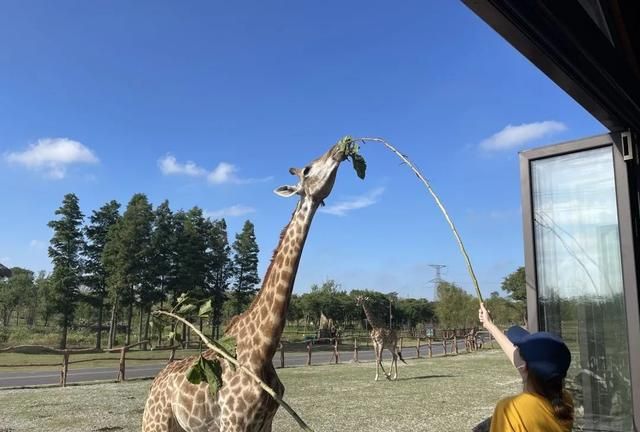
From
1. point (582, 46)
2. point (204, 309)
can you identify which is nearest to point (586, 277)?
point (582, 46)

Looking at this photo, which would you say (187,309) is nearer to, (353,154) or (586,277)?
(353,154)

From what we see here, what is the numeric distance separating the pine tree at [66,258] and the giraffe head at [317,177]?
26476 mm

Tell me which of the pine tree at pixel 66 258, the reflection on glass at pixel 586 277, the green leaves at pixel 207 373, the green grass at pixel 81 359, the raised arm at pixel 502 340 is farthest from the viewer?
the pine tree at pixel 66 258

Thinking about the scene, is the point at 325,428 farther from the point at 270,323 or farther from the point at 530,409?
the point at 530,409

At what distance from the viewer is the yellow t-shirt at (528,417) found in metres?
1.63

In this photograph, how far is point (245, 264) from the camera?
3131cm

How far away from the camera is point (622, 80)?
2.47 m

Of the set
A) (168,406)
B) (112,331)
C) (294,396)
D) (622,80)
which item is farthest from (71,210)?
(622,80)

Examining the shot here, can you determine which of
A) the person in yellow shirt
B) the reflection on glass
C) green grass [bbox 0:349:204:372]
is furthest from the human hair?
green grass [bbox 0:349:204:372]

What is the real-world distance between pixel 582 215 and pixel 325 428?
16.8ft

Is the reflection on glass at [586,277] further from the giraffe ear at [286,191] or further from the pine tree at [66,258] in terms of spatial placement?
the pine tree at [66,258]

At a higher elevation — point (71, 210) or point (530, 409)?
point (71, 210)

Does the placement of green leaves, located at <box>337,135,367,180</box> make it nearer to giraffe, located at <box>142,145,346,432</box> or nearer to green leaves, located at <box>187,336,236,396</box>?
giraffe, located at <box>142,145,346,432</box>

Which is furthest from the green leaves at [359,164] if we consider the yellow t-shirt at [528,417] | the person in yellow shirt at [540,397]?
the yellow t-shirt at [528,417]
